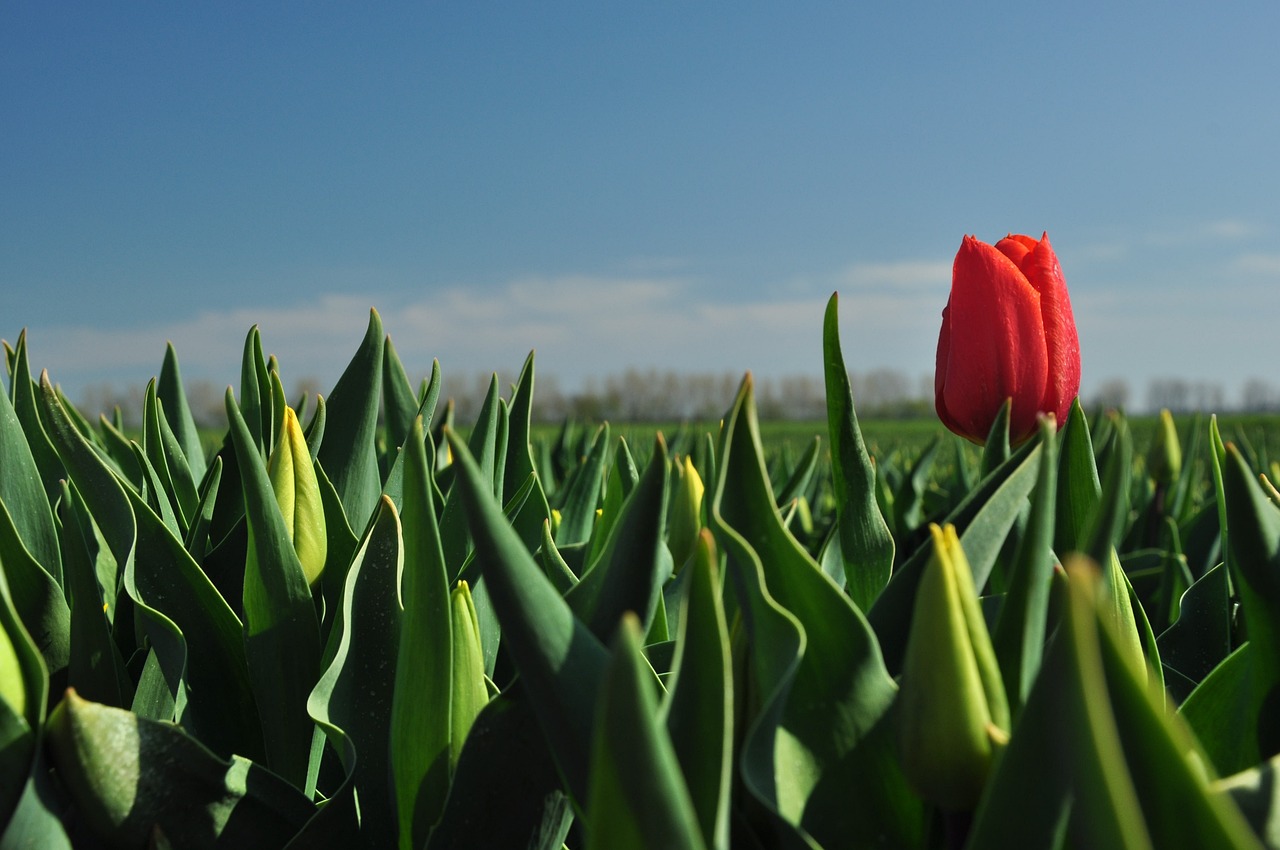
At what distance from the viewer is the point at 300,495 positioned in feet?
2.30

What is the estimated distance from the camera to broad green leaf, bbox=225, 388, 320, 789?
0.58 metres

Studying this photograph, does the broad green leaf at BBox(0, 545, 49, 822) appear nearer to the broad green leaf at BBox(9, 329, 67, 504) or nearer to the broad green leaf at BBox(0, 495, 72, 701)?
the broad green leaf at BBox(0, 495, 72, 701)

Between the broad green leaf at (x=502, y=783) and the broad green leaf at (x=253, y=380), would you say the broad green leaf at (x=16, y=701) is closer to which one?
the broad green leaf at (x=502, y=783)

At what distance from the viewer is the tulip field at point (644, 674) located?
1.03 feet

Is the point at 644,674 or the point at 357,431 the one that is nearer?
the point at 644,674

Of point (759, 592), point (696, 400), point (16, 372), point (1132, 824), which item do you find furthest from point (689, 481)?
point (696, 400)

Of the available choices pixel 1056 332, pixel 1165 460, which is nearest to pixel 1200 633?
pixel 1056 332

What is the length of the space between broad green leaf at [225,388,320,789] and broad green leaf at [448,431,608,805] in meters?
0.25

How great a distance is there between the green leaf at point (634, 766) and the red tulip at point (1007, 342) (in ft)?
2.16

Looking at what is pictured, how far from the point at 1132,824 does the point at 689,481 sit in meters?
0.40

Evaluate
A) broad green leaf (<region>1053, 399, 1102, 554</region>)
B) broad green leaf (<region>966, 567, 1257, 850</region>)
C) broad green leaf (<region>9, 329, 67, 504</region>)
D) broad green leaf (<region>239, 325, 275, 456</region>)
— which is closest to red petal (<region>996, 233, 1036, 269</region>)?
broad green leaf (<region>1053, 399, 1102, 554</region>)

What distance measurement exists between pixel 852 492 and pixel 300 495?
40 cm

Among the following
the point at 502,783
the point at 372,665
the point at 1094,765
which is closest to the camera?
the point at 1094,765

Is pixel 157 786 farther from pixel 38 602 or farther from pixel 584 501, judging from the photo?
pixel 584 501
